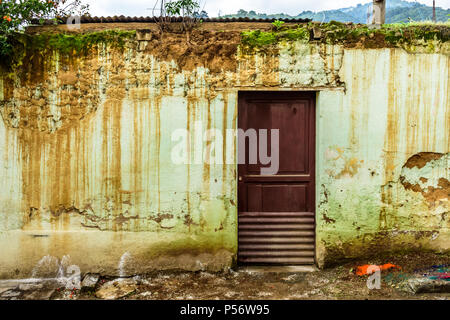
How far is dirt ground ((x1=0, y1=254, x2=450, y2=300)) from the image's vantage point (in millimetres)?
4227

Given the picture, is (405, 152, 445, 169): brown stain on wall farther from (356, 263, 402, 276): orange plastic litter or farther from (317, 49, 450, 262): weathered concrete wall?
(356, 263, 402, 276): orange plastic litter

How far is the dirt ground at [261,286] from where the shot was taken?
4227 mm

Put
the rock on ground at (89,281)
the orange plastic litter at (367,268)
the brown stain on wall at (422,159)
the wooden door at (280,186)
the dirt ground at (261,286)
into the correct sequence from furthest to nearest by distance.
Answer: the wooden door at (280,186) → the brown stain on wall at (422,159) → the orange plastic litter at (367,268) → the rock on ground at (89,281) → the dirt ground at (261,286)

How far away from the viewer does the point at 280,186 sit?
16.2 feet

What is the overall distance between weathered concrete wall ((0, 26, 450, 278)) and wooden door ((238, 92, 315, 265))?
0.60 ft

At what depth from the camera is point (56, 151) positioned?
184 inches

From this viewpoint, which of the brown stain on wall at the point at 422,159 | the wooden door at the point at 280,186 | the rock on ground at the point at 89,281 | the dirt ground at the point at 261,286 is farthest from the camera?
the wooden door at the point at 280,186

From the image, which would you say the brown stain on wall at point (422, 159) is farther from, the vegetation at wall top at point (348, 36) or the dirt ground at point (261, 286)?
the vegetation at wall top at point (348, 36)

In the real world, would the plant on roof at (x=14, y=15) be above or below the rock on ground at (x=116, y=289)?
above

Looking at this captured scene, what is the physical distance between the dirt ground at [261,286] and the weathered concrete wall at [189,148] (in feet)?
0.55

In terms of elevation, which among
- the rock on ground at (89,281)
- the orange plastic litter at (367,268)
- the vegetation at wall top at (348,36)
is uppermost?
the vegetation at wall top at (348,36)

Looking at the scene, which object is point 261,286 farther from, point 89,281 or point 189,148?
point 89,281

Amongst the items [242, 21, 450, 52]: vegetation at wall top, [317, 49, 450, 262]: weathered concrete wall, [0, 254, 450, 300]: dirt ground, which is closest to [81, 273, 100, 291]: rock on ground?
[0, 254, 450, 300]: dirt ground

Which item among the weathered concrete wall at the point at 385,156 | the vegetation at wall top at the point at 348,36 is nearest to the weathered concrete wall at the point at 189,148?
the weathered concrete wall at the point at 385,156
